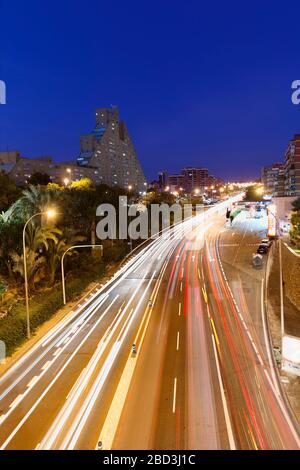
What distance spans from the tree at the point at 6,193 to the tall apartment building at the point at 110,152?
10227cm

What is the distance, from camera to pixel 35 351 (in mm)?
20656

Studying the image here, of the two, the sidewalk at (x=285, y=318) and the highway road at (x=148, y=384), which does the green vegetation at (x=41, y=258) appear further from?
the sidewalk at (x=285, y=318)

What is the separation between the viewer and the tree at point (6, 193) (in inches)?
1783

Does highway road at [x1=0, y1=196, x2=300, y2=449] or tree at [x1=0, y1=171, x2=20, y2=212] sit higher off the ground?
tree at [x1=0, y1=171, x2=20, y2=212]

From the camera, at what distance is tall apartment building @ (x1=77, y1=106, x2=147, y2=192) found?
153 meters

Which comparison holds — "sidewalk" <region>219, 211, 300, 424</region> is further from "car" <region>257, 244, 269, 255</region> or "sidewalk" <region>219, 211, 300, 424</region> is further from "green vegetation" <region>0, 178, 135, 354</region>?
"green vegetation" <region>0, 178, 135, 354</region>

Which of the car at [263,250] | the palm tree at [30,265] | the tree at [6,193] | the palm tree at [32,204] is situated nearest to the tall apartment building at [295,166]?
the car at [263,250]

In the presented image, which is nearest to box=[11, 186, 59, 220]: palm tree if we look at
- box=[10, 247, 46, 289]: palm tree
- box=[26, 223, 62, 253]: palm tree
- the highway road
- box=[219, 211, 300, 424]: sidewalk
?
box=[26, 223, 62, 253]: palm tree

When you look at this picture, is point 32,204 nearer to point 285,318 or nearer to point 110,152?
point 285,318

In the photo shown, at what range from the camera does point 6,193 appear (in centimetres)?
4644

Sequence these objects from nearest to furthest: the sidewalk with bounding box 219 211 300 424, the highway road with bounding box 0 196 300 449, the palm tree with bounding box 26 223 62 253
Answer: the highway road with bounding box 0 196 300 449 → the sidewalk with bounding box 219 211 300 424 → the palm tree with bounding box 26 223 62 253

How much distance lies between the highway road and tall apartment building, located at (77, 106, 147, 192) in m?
131

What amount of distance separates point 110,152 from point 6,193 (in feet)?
397
